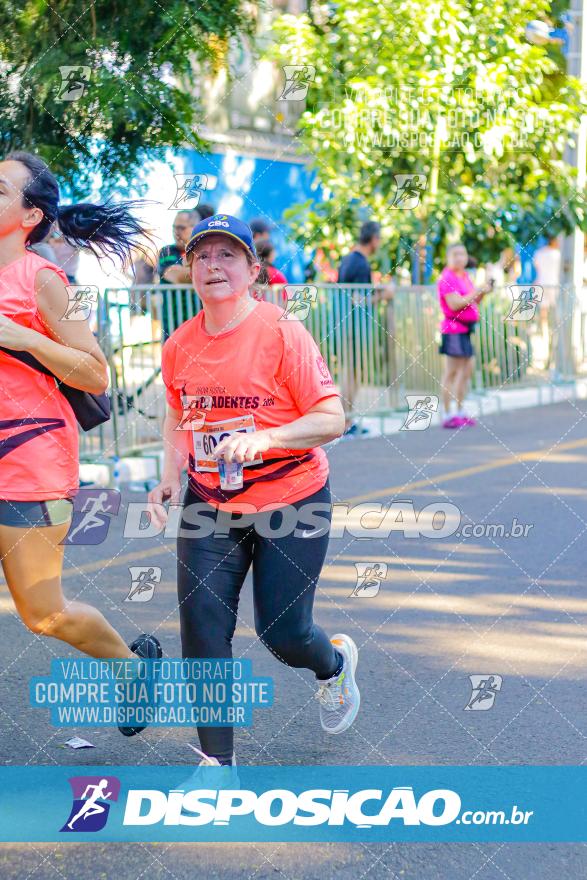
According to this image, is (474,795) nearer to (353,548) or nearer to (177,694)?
(177,694)

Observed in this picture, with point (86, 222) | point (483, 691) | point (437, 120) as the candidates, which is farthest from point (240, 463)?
point (437, 120)

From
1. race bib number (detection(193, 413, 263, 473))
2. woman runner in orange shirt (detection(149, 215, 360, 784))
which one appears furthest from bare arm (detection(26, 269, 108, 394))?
race bib number (detection(193, 413, 263, 473))

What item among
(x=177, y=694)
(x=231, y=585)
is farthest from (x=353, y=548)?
(x=231, y=585)

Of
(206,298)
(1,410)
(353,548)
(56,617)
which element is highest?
(206,298)

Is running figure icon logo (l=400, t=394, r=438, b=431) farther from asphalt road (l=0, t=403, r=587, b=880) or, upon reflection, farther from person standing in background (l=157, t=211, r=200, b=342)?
person standing in background (l=157, t=211, r=200, b=342)

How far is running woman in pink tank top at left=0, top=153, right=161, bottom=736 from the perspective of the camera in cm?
400

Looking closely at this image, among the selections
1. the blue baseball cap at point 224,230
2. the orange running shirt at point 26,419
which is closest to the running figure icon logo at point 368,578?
the orange running shirt at point 26,419

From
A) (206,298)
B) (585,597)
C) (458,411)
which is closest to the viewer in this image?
(206,298)

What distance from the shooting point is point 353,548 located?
7730mm

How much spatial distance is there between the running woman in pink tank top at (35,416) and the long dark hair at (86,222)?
7 centimetres

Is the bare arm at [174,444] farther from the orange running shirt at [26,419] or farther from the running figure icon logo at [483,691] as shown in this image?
the running figure icon logo at [483,691]

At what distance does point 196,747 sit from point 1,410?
130 cm

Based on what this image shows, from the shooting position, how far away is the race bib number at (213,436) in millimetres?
3988

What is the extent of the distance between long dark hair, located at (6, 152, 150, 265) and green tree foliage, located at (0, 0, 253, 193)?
5006 millimetres
